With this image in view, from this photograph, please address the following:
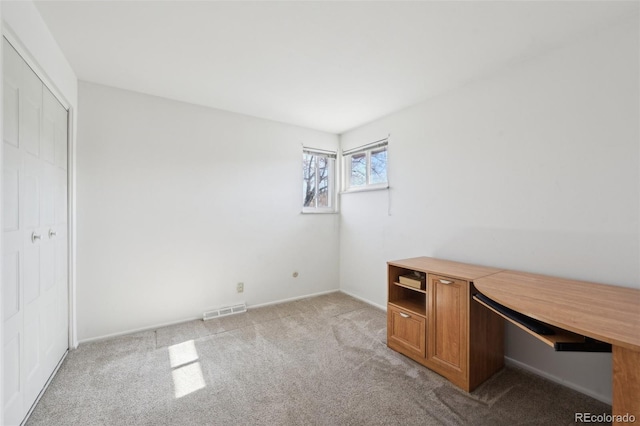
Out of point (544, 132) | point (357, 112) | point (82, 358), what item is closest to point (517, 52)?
point (544, 132)

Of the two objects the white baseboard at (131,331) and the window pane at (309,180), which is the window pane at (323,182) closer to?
the window pane at (309,180)

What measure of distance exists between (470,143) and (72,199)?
11.7 feet

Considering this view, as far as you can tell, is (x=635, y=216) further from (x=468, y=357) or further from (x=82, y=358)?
(x=82, y=358)

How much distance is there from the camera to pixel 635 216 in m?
1.56

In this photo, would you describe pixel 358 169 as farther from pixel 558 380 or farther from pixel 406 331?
pixel 558 380

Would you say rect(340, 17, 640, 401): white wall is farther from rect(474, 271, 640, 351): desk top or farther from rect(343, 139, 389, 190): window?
rect(343, 139, 389, 190): window

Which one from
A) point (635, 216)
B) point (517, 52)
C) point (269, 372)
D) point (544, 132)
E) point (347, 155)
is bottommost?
point (269, 372)

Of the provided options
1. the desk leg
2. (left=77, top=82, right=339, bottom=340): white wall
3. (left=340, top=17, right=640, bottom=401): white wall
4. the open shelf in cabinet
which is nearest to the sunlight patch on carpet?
(left=77, top=82, right=339, bottom=340): white wall

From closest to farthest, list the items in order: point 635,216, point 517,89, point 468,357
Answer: point 635,216 < point 468,357 < point 517,89

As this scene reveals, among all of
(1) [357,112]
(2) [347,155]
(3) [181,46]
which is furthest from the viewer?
(2) [347,155]

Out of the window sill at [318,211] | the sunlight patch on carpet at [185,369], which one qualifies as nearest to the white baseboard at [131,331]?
the sunlight patch on carpet at [185,369]

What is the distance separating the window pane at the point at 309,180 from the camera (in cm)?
384

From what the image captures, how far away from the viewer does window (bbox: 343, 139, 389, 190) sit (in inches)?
133

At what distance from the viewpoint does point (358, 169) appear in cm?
381
